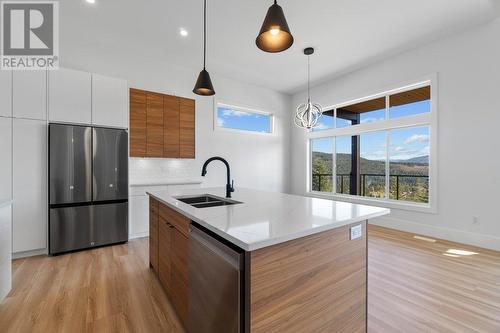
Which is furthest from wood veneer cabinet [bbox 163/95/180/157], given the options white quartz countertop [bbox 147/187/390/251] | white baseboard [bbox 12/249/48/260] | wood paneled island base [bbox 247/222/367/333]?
wood paneled island base [bbox 247/222/367/333]

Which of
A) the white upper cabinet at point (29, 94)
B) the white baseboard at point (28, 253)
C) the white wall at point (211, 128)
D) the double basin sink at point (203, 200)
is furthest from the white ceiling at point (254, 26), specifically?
the white baseboard at point (28, 253)

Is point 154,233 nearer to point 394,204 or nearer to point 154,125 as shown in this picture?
point 154,125

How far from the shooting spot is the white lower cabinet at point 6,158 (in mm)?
2963

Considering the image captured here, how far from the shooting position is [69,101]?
131 inches

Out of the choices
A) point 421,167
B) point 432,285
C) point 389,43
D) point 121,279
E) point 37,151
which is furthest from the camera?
point 421,167

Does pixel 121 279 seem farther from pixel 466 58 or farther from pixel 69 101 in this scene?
pixel 466 58

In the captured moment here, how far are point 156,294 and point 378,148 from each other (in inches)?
194

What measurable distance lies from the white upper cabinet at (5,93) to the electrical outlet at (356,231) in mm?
4307

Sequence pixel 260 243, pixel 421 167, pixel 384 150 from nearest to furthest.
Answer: pixel 260 243
pixel 421 167
pixel 384 150

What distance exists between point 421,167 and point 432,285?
268 centimetres

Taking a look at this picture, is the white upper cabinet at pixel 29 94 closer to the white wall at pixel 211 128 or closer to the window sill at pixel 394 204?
the white wall at pixel 211 128

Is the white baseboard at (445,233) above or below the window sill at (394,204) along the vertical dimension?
below

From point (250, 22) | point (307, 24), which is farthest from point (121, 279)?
point (307, 24)

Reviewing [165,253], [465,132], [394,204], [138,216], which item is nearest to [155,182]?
[138,216]
